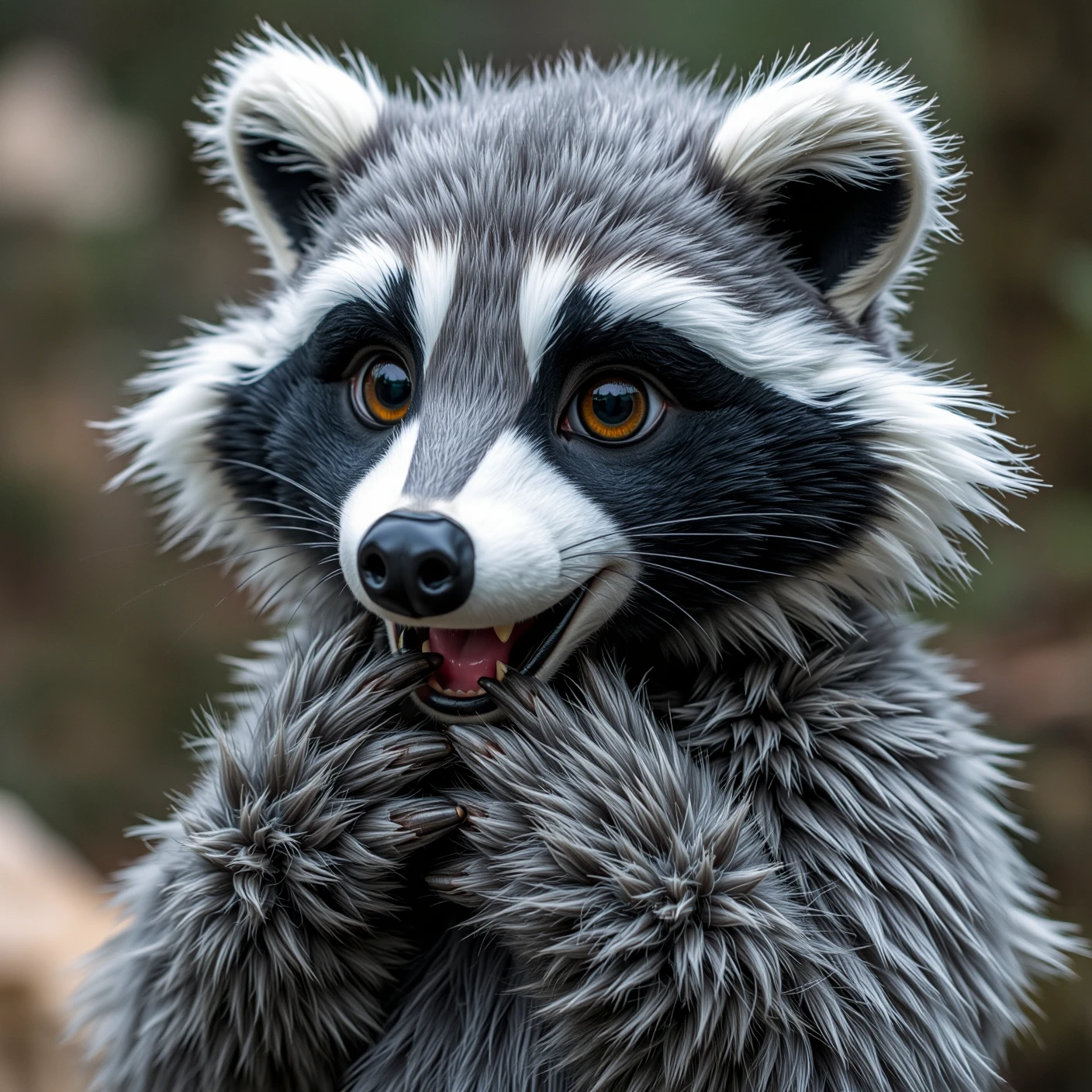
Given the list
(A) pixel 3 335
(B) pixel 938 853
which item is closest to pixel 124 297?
(A) pixel 3 335

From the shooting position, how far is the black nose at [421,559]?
1.88 metres

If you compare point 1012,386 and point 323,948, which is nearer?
point 323,948

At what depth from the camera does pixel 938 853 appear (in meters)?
2.23

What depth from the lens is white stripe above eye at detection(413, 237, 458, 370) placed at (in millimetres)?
2154

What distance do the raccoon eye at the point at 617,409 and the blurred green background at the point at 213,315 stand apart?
989 mm

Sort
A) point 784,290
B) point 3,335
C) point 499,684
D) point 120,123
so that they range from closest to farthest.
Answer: point 499,684 → point 784,290 → point 3,335 → point 120,123

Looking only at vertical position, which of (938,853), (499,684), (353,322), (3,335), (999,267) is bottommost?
(3,335)

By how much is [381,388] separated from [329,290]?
208mm

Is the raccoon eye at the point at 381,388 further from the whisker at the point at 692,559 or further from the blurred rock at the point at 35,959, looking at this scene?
the blurred rock at the point at 35,959

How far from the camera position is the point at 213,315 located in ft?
30.6

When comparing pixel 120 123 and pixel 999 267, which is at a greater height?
pixel 999 267

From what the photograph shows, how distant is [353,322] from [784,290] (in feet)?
2.71

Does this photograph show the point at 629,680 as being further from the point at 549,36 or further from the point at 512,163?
the point at 549,36

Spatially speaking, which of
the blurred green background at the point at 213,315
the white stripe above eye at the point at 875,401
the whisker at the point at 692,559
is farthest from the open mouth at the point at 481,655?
the blurred green background at the point at 213,315
